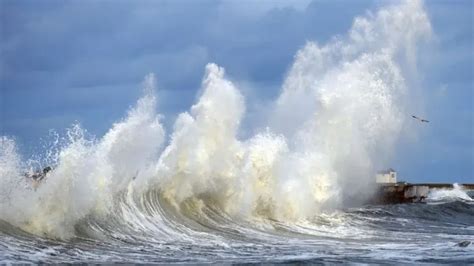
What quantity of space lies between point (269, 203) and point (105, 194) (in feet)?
20.5

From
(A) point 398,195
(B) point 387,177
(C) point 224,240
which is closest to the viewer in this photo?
(C) point 224,240

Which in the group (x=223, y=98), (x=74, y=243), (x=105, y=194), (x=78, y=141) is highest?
(x=223, y=98)

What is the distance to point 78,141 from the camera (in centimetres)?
2003

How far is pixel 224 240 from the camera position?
1898 centimetres

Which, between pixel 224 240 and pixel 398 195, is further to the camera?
pixel 398 195

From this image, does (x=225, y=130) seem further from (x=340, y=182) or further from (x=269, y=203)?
(x=340, y=182)

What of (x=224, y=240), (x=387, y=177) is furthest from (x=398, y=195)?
(x=224, y=240)

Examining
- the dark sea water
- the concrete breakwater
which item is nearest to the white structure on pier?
the concrete breakwater

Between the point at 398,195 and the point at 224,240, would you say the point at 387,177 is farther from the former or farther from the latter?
the point at 224,240

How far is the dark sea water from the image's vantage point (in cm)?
1570

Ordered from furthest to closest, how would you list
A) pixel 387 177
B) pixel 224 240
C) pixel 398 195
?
pixel 387 177, pixel 398 195, pixel 224 240

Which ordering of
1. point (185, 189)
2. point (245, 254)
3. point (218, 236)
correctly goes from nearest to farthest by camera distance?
point (245, 254), point (218, 236), point (185, 189)

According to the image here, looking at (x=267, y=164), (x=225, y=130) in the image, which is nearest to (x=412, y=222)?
(x=267, y=164)

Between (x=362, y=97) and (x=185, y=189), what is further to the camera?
(x=362, y=97)
